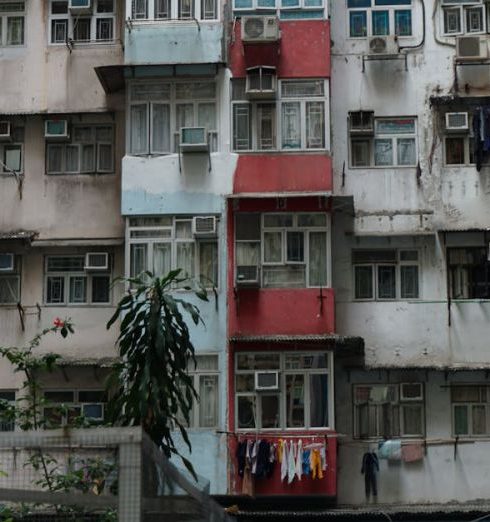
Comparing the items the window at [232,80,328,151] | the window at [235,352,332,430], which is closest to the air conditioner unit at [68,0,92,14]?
the window at [232,80,328,151]

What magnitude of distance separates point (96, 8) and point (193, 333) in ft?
17.5

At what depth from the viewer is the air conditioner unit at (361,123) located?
54.5ft

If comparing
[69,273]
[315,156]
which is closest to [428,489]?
[315,156]

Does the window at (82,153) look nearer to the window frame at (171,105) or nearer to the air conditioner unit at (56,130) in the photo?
the air conditioner unit at (56,130)

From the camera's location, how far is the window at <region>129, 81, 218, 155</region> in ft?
54.2

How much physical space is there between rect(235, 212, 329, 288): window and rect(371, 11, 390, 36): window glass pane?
3.10 m

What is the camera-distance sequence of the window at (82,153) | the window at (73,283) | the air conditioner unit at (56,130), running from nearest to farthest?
1. the window at (73,283)
2. the air conditioner unit at (56,130)
3. the window at (82,153)

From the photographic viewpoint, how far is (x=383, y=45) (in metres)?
16.8

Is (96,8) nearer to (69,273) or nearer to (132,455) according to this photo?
(69,273)

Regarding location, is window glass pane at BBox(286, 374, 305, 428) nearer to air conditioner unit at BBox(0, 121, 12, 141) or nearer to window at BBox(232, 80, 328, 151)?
window at BBox(232, 80, 328, 151)

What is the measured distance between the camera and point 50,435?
5.34 m

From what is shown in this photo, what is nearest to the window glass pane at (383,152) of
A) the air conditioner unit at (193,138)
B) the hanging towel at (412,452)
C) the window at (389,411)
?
the air conditioner unit at (193,138)

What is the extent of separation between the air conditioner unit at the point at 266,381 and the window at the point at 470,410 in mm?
2597

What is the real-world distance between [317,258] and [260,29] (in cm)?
337
